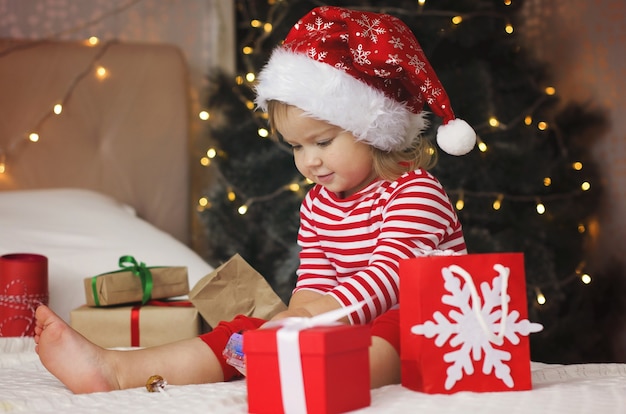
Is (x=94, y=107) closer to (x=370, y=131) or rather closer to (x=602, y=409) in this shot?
(x=370, y=131)

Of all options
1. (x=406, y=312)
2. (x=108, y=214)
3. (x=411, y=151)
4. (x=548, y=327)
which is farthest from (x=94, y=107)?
(x=406, y=312)

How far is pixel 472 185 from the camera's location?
2.45 m

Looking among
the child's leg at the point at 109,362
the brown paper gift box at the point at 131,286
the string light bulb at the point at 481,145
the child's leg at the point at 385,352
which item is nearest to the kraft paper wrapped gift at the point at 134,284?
the brown paper gift box at the point at 131,286

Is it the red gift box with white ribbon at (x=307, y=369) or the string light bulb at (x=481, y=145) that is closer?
the red gift box with white ribbon at (x=307, y=369)

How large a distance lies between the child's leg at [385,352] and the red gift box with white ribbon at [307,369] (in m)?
0.18

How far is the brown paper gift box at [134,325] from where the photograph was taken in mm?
1729

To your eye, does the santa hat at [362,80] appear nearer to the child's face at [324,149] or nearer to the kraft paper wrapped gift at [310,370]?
the child's face at [324,149]

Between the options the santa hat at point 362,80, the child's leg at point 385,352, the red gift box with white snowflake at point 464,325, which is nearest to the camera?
the red gift box with white snowflake at point 464,325

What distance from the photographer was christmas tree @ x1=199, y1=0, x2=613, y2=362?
2.44 m

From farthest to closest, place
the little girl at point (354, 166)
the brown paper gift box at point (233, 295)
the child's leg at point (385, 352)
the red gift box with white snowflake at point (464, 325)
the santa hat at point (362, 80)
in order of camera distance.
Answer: the brown paper gift box at point (233, 295), the santa hat at point (362, 80), the little girl at point (354, 166), the child's leg at point (385, 352), the red gift box with white snowflake at point (464, 325)

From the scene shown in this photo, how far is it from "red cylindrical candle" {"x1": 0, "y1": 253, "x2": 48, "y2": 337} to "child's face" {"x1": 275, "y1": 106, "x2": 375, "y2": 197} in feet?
2.24

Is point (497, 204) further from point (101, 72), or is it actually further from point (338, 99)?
point (101, 72)

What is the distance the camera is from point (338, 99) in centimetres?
142

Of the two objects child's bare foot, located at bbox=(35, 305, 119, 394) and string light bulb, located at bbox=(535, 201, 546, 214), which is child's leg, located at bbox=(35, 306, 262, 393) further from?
string light bulb, located at bbox=(535, 201, 546, 214)
